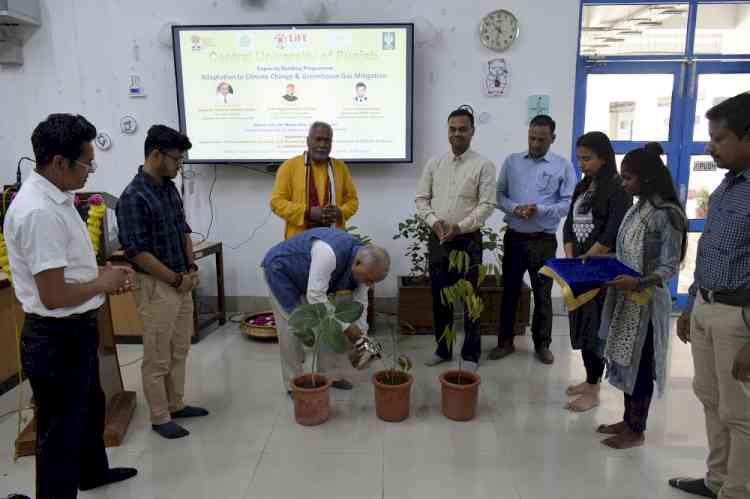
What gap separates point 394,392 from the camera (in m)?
2.48

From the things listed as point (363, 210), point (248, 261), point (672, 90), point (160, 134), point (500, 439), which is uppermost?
point (672, 90)

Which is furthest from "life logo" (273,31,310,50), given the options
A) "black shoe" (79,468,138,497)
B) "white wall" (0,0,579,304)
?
"black shoe" (79,468,138,497)

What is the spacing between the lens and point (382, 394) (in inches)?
99.0

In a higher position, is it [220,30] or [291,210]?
[220,30]

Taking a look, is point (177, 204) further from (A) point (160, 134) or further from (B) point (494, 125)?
(B) point (494, 125)

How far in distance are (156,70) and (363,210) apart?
1.95m

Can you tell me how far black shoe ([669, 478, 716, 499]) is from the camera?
6.43 ft

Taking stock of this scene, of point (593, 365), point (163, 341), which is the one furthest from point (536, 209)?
point (163, 341)

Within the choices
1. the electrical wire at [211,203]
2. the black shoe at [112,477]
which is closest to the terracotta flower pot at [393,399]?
the black shoe at [112,477]

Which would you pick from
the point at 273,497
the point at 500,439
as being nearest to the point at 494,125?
the point at 500,439

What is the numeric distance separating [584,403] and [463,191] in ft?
4.37

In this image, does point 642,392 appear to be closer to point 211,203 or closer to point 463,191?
point 463,191

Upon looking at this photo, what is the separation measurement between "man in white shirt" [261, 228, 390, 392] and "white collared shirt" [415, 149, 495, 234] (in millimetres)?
852

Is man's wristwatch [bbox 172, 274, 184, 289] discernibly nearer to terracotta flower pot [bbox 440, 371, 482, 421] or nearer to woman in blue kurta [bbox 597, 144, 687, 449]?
terracotta flower pot [bbox 440, 371, 482, 421]
